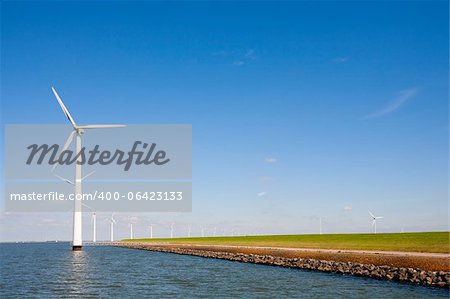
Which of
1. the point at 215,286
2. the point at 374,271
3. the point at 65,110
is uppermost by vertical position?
the point at 65,110

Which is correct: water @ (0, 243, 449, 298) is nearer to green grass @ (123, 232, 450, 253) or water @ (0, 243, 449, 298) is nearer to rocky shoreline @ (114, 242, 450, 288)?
rocky shoreline @ (114, 242, 450, 288)

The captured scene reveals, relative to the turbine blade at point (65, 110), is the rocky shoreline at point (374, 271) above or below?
below

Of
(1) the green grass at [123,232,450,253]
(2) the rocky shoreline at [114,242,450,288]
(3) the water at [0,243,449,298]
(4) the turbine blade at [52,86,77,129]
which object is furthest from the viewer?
(4) the turbine blade at [52,86,77,129]

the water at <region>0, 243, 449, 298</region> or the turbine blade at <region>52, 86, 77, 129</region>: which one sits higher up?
the turbine blade at <region>52, 86, 77, 129</region>

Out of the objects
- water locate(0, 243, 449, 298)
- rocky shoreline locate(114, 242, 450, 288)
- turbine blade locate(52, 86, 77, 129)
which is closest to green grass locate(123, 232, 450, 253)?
rocky shoreline locate(114, 242, 450, 288)

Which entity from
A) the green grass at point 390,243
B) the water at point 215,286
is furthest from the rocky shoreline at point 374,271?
the green grass at point 390,243

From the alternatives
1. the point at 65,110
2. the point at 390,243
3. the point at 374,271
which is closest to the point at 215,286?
the point at 374,271

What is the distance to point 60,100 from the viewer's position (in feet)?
301

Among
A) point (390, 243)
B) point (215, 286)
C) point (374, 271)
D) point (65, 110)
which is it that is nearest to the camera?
point (215, 286)

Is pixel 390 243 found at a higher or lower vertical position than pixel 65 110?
lower

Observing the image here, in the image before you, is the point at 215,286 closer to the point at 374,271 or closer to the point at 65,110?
the point at 374,271

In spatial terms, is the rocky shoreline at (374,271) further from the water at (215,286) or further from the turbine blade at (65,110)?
the turbine blade at (65,110)

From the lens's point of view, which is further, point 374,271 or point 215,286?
point 374,271

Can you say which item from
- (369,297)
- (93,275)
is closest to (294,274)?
(369,297)
